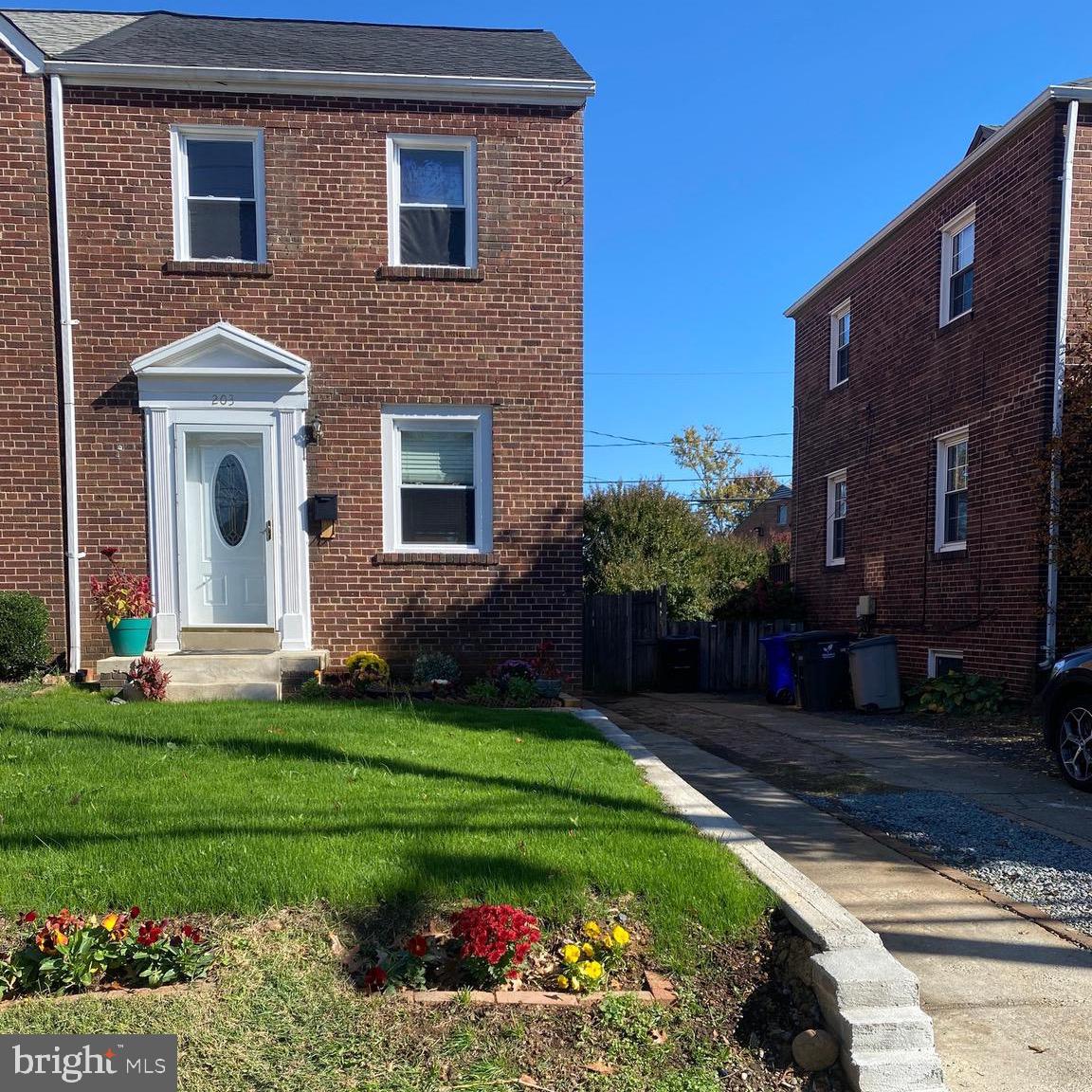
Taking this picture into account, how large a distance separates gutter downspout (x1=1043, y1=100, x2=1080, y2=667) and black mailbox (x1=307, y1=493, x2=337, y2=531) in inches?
319

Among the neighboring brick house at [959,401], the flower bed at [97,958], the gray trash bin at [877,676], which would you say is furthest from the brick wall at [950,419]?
the flower bed at [97,958]

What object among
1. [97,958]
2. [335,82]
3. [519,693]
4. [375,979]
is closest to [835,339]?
[335,82]

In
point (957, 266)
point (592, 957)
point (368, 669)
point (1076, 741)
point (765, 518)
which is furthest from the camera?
point (765, 518)

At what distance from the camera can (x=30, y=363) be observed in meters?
9.16

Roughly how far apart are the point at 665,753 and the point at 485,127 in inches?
275

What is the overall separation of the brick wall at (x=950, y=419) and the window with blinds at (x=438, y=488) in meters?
A: 6.61

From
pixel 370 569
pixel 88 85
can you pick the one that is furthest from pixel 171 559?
pixel 88 85

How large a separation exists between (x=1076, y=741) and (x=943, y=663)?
572cm

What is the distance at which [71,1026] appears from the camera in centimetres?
285

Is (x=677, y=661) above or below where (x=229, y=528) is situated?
below

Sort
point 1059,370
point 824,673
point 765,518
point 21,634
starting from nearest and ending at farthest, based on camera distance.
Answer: point 21,634 → point 1059,370 → point 824,673 → point 765,518

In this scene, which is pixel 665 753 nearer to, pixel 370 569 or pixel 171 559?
pixel 370 569

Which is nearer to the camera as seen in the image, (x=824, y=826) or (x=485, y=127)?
(x=824, y=826)

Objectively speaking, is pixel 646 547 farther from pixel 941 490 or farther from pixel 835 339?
pixel 941 490
